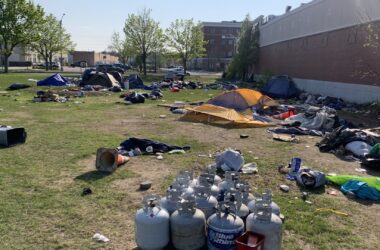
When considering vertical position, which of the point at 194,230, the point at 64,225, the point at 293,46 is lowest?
the point at 64,225

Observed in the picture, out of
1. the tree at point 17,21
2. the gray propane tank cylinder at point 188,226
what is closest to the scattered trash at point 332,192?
the gray propane tank cylinder at point 188,226

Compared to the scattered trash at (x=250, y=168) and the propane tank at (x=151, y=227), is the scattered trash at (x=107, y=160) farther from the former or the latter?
the propane tank at (x=151, y=227)

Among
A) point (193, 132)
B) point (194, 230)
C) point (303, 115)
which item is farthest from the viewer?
point (303, 115)

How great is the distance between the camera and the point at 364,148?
7547 millimetres

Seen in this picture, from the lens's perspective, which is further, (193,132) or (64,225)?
(193,132)

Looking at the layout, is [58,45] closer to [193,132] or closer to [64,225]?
[193,132]

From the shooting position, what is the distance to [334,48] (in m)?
20.6

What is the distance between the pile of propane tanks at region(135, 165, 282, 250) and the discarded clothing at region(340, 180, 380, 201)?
7.51 ft

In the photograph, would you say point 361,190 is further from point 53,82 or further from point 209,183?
point 53,82

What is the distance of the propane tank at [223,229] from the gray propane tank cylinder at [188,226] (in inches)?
3.9

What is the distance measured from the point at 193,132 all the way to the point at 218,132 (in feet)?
2.28

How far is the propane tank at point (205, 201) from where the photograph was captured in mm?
3598

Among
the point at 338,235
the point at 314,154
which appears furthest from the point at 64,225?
the point at 314,154

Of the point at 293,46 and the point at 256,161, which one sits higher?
the point at 293,46
